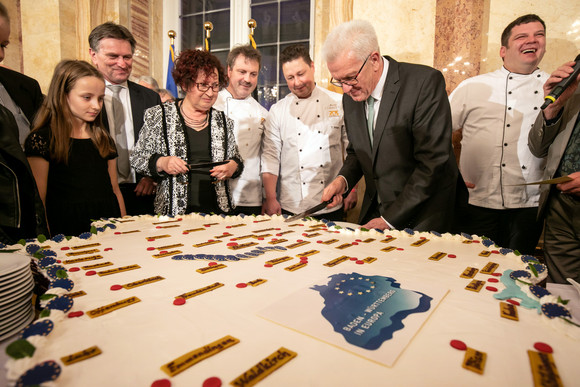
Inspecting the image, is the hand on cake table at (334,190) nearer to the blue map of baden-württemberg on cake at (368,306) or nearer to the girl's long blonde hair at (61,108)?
the blue map of baden-württemberg on cake at (368,306)

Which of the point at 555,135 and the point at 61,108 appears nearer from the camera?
the point at 61,108

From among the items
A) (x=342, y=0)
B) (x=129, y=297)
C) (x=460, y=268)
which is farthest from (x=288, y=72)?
(x=129, y=297)

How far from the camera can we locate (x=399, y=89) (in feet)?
6.58

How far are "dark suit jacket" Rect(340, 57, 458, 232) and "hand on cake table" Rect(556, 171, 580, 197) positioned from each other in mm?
540

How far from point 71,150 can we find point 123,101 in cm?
100

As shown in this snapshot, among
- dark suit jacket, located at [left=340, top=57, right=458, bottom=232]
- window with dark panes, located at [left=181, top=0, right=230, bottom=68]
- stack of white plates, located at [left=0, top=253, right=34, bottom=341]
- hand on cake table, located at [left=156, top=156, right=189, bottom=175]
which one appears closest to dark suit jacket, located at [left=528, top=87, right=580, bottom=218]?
dark suit jacket, located at [left=340, top=57, right=458, bottom=232]

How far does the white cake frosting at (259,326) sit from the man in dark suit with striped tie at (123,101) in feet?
4.59

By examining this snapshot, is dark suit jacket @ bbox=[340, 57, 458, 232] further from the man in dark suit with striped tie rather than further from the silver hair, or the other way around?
the man in dark suit with striped tie

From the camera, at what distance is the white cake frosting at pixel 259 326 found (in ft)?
2.16

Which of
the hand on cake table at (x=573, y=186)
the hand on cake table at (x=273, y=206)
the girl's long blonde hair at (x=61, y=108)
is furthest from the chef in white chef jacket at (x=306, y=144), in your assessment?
→ the girl's long blonde hair at (x=61, y=108)

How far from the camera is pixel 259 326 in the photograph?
0.84 m

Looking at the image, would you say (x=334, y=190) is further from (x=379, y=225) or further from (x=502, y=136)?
(x=502, y=136)

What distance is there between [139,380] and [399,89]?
6.31ft

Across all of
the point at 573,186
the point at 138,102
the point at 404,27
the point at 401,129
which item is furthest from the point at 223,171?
the point at 404,27
